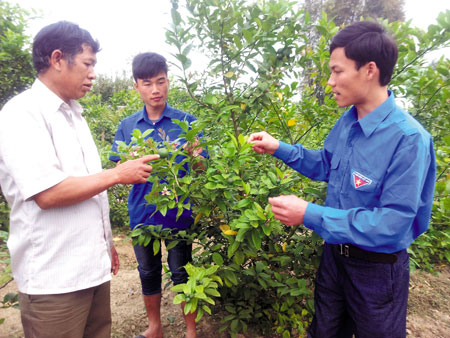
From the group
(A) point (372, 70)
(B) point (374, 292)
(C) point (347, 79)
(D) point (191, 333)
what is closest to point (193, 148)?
(C) point (347, 79)

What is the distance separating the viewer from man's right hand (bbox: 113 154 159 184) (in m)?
1.38

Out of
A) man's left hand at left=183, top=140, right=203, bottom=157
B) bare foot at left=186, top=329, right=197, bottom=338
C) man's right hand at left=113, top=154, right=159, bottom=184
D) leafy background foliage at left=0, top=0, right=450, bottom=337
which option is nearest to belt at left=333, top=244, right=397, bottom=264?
leafy background foliage at left=0, top=0, right=450, bottom=337

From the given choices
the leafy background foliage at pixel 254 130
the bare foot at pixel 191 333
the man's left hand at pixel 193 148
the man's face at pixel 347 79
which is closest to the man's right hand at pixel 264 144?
the leafy background foliage at pixel 254 130

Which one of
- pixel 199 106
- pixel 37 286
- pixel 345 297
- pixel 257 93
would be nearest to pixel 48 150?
pixel 37 286

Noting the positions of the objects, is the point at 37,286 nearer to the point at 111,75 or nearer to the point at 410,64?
the point at 410,64

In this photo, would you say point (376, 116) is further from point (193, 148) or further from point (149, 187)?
point (149, 187)

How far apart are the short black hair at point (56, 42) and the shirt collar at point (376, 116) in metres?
1.42

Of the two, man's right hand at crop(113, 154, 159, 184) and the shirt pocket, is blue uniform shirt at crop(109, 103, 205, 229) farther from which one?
the shirt pocket

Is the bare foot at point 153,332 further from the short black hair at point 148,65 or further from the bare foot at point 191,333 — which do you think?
the short black hair at point 148,65

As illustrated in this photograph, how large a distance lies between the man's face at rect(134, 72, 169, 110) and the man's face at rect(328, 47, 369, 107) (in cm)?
127

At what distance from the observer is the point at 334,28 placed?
2.07 metres

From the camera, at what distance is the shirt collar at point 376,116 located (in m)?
1.33

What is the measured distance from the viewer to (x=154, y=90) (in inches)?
85.5

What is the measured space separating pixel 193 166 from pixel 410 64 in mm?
1561
